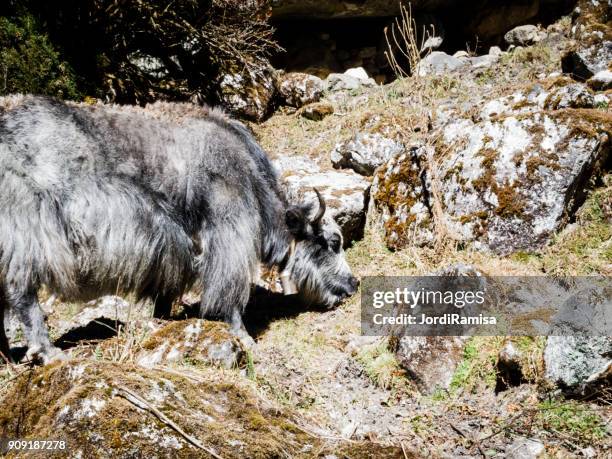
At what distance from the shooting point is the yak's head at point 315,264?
22.4 ft

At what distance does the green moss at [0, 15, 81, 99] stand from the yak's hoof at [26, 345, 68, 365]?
423 cm

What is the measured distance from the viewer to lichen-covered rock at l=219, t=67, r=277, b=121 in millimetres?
11133

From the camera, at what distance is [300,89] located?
11938 millimetres

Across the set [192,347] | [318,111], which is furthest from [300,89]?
[192,347]

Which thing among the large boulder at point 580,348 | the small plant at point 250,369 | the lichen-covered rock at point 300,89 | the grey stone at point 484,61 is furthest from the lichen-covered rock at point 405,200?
the grey stone at point 484,61

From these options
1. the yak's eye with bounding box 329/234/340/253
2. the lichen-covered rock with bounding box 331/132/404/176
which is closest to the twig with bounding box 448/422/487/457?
the yak's eye with bounding box 329/234/340/253

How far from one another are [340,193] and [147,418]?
16.4ft

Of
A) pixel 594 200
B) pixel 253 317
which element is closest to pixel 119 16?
pixel 253 317

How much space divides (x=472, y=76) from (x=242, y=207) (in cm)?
629

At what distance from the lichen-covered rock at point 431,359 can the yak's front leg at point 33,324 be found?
2638mm

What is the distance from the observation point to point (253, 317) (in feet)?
22.7

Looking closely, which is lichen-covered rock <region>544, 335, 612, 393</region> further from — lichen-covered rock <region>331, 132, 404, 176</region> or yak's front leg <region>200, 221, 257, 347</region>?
lichen-covered rock <region>331, 132, 404, 176</region>

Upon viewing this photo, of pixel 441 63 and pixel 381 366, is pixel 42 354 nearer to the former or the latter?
pixel 381 366

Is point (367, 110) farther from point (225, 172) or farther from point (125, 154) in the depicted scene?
point (125, 154)
